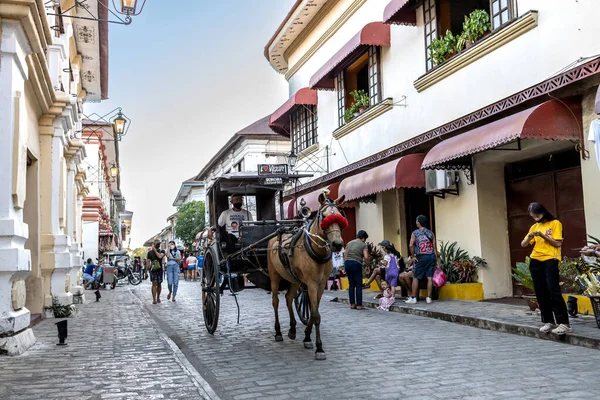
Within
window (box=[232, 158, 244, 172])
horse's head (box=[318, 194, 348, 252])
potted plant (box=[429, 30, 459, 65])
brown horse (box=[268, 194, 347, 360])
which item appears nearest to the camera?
horse's head (box=[318, 194, 348, 252])

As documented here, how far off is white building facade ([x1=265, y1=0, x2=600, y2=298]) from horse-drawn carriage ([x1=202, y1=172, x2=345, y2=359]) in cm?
351

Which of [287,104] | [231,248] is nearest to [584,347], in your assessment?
[231,248]

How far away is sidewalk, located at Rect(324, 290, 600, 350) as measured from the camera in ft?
24.5

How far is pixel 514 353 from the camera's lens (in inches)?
276

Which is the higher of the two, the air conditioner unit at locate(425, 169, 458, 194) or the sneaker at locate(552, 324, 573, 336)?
the air conditioner unit at locate(425, 169, 458, 194)

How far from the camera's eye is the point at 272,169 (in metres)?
10.0

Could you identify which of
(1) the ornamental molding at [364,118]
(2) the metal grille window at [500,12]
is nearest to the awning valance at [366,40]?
(1) the ornamental molding at [364,118]

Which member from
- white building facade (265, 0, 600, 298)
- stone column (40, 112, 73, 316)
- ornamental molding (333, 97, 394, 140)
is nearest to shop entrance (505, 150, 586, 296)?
white building facade (265, 0, 600, 298)

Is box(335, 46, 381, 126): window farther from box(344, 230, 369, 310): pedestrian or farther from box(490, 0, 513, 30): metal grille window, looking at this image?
box(344, 230, 369, 310): pedestrian

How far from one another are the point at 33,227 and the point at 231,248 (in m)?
3.57

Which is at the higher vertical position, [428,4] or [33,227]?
[428,4]

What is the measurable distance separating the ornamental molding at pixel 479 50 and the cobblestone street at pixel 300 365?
5.38m

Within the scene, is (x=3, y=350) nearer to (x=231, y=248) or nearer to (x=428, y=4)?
(x=231, y=248)

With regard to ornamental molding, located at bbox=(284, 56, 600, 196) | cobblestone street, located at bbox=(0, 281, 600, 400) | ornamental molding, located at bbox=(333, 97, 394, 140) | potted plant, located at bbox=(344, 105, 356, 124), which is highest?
potted plant, located at bbox=(344, 105, 356, 124)
